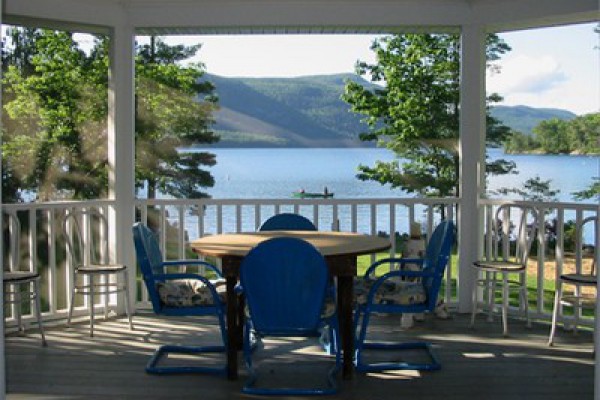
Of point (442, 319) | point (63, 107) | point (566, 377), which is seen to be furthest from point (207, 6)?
point (566, 377)

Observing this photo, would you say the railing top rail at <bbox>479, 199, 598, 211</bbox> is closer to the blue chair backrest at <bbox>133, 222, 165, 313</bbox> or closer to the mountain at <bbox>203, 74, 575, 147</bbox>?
the mountain at <bbox>203, 74, 575, 147</bbox>

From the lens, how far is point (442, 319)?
6.02 metres

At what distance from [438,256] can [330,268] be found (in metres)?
0.71

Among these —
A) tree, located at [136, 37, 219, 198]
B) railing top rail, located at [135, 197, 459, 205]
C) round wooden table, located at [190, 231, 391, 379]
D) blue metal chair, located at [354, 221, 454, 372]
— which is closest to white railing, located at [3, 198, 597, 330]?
railing top rail, located at [135, 197, 459, 205]

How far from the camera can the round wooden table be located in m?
4.14

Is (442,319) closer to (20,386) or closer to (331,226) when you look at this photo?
(331,226)

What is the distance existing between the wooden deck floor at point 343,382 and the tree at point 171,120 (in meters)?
2.32

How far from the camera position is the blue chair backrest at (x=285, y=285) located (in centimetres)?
380

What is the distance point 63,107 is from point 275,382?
350 cm

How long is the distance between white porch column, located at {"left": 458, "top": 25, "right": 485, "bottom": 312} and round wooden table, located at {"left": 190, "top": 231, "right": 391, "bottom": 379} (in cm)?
186

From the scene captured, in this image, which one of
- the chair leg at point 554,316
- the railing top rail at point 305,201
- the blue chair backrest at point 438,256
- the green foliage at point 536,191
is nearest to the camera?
the blue chair backrest at point 438,256

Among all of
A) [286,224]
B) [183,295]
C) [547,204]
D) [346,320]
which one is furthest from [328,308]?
[547,204]

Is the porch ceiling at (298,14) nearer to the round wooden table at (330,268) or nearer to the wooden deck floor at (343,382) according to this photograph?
the round wooden table at (330,268)

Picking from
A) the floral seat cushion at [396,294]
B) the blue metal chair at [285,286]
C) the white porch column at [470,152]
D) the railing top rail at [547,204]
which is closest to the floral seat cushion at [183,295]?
the blue metal chair at [285,286]
